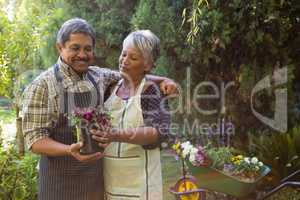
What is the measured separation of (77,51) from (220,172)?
190cm

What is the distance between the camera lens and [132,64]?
1.80 meters

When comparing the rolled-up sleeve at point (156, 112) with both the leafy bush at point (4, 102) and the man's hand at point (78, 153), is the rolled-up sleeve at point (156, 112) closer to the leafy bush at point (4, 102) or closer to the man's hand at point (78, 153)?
the man's hand at point (78, 153)

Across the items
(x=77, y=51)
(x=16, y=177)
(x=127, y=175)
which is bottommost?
(x=16, y=177)

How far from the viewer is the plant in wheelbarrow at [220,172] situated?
3281 millimetres

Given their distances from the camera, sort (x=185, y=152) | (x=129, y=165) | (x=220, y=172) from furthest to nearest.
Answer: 1. (x=185, y=152)
2. (x=220, y=172)
3. (x=129, y=165)

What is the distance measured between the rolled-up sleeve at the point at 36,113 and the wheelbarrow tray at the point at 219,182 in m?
1.89

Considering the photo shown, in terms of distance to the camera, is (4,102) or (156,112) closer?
(156,112)

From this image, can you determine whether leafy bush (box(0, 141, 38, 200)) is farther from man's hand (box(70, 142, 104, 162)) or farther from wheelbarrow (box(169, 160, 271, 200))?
man's hand (box(70, 142, 104, 162))

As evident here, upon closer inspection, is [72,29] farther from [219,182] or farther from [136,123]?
[219,182]

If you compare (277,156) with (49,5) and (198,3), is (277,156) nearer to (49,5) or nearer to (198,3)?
(198,3)

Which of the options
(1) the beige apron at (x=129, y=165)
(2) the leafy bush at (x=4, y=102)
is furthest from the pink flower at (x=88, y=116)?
(2) the leafy bush at (x=4, y=102)

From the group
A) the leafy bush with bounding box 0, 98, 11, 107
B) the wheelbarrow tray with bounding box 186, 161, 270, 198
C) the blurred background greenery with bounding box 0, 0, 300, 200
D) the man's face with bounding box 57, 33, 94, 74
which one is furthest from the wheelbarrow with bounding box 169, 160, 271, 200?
the leafy bush with bounding box 0, 98, 11, 107

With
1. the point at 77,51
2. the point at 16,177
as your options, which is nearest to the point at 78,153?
the point at 77,51

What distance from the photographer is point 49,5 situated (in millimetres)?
5293
